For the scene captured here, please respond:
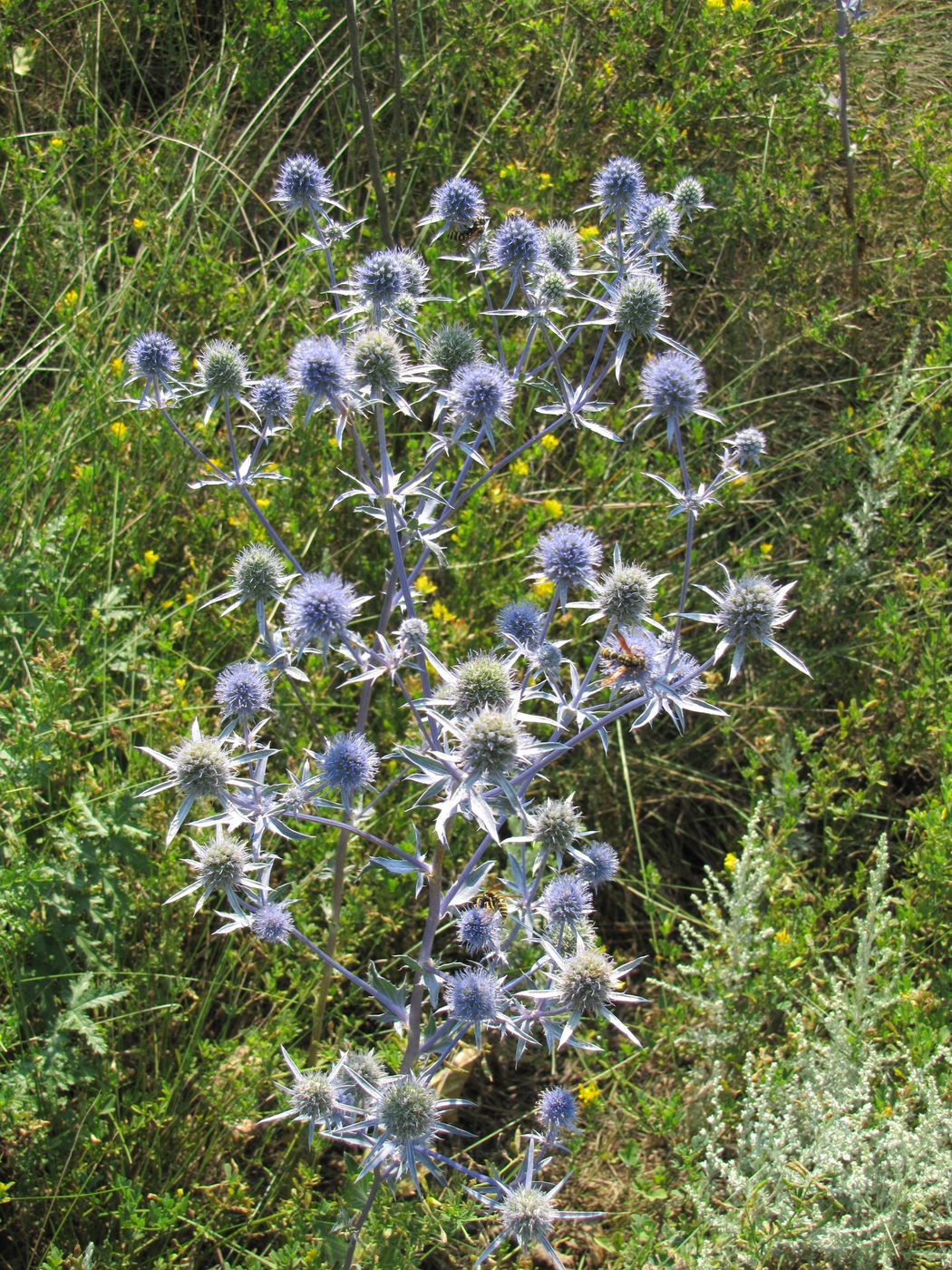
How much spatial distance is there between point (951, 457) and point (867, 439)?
0.36m

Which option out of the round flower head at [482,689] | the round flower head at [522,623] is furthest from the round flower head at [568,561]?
the round flower head at [482,689]

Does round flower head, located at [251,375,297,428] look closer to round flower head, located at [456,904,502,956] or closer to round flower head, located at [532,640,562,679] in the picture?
round flower head, located at [532,640,562,679]

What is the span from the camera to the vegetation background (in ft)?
8.70

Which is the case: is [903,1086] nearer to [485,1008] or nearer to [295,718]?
[485,1008]

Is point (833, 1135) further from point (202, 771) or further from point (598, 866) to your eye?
point (202, 771)

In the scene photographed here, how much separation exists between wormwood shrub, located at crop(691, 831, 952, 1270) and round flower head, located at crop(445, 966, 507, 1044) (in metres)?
0.87

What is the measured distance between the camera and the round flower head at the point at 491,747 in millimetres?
1859

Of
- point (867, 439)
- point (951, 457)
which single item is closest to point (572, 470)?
point (867, 439)

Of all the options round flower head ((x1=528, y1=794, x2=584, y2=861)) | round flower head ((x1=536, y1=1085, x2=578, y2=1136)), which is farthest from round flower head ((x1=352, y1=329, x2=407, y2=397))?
round flower head ((x1=536, y1=1085, x2=578, y2=1136))

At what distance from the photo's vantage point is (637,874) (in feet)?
12.1

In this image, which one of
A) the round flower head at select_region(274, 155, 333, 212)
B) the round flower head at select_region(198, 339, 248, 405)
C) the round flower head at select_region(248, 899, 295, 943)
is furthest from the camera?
the round flower head at select_region(274, 155, 333, 212)

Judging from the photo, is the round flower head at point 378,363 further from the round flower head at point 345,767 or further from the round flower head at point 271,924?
the round flower head at point 271,924

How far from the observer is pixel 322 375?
7.20 ft

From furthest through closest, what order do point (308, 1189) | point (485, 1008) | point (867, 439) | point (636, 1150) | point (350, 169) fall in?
point (350, 169), point (867, 439), point (636, 1150), point (308, 1189), point (485, 1008)
